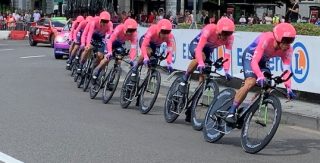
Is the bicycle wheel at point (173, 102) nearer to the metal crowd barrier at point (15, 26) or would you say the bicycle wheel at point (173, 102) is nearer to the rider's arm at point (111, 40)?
the rider's arm at point (111, 40)

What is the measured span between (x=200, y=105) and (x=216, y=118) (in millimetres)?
1051

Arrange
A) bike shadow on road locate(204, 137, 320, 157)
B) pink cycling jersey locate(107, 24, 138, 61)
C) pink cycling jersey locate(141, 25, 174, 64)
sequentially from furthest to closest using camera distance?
pink cycling jersey locate(107, 24, 138, 61) < pink cycling jersey locate(141, 25, 174, 64) < bike shadow on road locate(204, 137, 320, 157)

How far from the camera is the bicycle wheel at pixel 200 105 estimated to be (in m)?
9.18

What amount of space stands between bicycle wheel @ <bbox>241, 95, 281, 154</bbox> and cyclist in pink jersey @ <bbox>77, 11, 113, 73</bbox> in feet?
19.9

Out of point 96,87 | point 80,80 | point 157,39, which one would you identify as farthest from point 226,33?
point 80,80

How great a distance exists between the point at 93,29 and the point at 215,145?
602 centimetres

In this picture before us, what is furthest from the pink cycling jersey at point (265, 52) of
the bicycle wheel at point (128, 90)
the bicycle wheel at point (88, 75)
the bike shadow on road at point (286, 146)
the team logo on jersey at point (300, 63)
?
the bicycle wheel at point (88, 75)

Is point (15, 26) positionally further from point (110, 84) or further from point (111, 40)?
point (111, 40)

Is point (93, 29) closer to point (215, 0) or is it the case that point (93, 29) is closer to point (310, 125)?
point (310, 125)

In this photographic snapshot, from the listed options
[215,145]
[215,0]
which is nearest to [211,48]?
[215,145]

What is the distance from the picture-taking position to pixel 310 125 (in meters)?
9.76

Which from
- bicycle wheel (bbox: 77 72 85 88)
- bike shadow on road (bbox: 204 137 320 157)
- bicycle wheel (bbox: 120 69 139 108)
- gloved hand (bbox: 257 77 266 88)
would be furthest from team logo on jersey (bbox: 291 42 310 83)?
bicycle wheel (bbox: 77 72 85 88)

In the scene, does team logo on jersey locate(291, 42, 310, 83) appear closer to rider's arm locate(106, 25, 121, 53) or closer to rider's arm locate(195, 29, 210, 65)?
rider's arm locate(195, 29, 210, 65)

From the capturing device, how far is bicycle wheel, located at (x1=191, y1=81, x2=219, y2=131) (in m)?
9.18
